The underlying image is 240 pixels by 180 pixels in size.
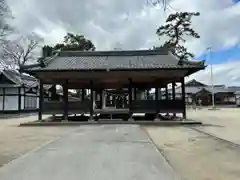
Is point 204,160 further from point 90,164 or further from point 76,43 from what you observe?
point 76,43

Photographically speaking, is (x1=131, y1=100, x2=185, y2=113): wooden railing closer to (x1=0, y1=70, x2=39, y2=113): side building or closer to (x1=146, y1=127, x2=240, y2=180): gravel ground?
(x1=146, y1=127, x2=240, y2=180): gravel ground

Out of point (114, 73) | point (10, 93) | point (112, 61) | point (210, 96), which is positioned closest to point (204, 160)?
point (114, 73)

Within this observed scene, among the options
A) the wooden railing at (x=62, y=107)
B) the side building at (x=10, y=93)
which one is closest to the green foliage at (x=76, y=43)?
the side building at (x=10, y=93)

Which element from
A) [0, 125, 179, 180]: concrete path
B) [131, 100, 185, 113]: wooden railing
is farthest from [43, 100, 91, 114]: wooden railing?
[0, 125, 179, 180]: concrete path

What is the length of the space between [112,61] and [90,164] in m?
16.6

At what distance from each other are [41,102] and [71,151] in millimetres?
12357

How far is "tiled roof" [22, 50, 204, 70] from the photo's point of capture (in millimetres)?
20298

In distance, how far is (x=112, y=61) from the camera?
23125 millimetres

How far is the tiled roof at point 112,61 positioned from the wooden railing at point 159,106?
7.80ft

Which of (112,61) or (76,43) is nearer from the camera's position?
(112,61)

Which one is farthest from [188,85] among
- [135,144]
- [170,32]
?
[135,144]

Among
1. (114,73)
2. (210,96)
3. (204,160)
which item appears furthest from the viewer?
(210,96)

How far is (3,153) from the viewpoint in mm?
8609

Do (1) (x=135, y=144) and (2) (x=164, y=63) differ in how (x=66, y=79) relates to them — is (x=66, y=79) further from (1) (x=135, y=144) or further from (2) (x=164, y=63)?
(1) (x=135, y=144)
